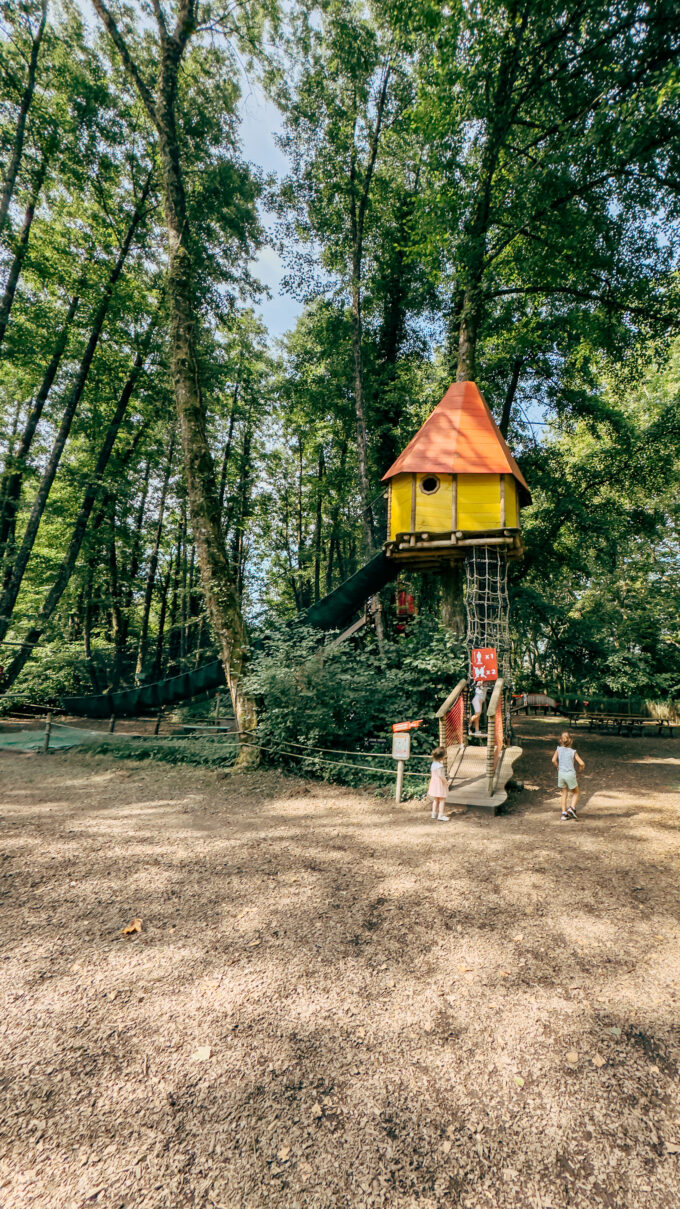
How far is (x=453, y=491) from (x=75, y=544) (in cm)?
1202

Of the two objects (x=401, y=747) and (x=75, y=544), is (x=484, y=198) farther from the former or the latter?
(x=75, y=544)

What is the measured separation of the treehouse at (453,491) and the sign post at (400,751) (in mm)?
5366

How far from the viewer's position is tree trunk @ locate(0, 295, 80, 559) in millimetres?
15367

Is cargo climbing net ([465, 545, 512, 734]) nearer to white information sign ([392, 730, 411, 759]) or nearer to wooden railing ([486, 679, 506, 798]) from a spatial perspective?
wooden railing ([486, 679, 506, 798])

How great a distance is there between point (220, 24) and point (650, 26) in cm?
1007

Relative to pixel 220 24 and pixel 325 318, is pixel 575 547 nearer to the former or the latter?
pixel 325 318

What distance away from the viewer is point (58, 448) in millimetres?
15375

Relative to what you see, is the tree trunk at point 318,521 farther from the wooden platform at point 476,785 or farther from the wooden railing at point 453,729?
the wooden platform at point 476,785

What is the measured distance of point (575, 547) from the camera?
1983 cm

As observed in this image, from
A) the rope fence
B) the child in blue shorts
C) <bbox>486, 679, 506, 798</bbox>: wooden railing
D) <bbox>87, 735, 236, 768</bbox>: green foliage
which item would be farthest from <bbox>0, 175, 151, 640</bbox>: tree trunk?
the child in blue shorts

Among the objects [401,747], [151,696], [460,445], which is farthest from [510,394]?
[151,696]

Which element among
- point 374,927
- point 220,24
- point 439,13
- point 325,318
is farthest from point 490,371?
point 374,927

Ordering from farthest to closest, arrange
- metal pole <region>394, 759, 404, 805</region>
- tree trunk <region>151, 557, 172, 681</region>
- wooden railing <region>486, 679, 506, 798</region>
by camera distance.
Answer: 1. tree trunk <region>151, 557, 172, 681</region>
2. wooden railing <region>486, 679, 506, 798</region>
3. metal pole <region>394, 759, 404, 805</region>

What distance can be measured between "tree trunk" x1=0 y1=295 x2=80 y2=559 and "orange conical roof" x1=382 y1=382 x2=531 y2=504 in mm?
11249
